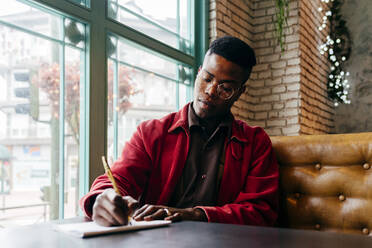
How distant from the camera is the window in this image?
7.39 ft

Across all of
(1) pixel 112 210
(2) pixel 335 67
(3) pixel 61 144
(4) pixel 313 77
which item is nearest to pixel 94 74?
(3) pixel 61 144

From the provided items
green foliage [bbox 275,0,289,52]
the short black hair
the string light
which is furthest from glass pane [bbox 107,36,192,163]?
the string light

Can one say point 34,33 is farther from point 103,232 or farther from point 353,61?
point 353,61

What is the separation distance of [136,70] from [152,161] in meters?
1.46

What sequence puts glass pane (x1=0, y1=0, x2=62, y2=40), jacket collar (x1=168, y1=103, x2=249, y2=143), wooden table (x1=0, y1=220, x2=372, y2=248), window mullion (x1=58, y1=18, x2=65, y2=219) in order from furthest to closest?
window mullion (x1=58, y1=18, x2=65, y2=219), glass pane (x1=0, y1=0, x2=62, y2=40), jacket collar (x1=168, y1=103, x2=249, y2=143), wooden table (x1=0, y1=220, x2=372, y2=248)

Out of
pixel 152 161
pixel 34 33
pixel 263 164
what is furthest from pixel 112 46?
pixel 263 164

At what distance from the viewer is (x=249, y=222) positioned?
5.08ft

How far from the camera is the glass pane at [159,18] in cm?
299

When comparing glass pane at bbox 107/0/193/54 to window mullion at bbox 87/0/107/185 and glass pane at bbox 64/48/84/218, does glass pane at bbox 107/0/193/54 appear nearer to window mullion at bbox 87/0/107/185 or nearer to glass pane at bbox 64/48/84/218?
window mullion at bbox 87/0/107/185

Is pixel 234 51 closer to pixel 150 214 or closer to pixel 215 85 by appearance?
pixel 215 85

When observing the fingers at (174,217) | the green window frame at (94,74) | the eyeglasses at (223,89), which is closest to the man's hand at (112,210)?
the fingers at (174,217)

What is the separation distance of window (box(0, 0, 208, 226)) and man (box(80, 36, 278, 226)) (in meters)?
0.82

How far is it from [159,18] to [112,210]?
2631 mm

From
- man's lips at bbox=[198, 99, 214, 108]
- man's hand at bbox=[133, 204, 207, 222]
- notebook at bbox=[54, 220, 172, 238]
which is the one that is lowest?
man's hand at bbox=[133, 204, 207, 222]
